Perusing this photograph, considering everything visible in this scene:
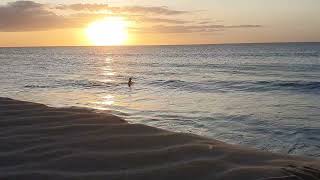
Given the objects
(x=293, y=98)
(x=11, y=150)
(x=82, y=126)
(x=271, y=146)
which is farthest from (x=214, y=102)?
(x=11, y=150)

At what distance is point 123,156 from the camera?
495 centimetres

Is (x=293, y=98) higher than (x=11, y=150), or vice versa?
(x=11, y=150)

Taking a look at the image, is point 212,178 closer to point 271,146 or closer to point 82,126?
point 82,126

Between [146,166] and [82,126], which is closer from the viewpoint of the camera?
[146,166]

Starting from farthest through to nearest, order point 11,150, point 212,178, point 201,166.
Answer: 1. point 11,150
2. point 201,166
3. point 212,178

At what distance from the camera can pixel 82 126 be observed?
6.67 m

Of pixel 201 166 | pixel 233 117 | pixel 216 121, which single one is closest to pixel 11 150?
pixel 201 166

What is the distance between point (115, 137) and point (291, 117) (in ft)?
31.7

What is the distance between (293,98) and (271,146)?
11.7 metres

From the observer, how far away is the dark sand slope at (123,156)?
4316 millimetres

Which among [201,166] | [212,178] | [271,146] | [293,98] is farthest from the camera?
[293,98]

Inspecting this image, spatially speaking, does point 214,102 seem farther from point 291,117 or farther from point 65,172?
point 65,172

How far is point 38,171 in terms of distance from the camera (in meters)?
4.36

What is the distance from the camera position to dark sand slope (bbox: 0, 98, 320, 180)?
14.2 ft
